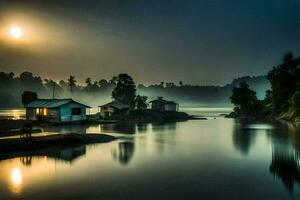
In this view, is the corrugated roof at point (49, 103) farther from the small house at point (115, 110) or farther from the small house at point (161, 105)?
the small house at point (161, 105)

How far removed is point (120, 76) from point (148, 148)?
8984 cm

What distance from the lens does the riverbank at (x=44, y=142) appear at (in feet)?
125

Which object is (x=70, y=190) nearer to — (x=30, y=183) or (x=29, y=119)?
(x=30, y=183)

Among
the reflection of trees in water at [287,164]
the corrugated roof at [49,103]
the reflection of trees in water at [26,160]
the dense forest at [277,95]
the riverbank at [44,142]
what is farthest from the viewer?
the dense forest at [277,95]

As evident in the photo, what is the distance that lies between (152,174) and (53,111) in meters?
54.1

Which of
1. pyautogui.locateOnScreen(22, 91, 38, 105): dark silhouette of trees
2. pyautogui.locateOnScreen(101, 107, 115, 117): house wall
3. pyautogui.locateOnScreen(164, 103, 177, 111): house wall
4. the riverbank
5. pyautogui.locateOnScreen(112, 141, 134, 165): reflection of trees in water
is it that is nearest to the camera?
pyautogui.locateOnScreen(112, 141, 134, 165): reflection of trees in water

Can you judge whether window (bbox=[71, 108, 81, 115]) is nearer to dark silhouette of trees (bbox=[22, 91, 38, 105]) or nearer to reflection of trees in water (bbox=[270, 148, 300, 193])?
dark silhouette of trees (bbox=[22, 91, 38, 105])

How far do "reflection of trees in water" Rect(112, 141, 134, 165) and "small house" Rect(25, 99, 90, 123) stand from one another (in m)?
33.5

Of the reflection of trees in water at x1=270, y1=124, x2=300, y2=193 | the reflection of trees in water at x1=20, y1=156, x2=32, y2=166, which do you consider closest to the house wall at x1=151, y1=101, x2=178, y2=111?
the reflection of trees in water at x1=270, y1=124, x2=300, y2=193

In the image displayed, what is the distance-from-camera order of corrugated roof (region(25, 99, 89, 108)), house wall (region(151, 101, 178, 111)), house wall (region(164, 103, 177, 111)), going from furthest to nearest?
house wall (region(164, 103, 177, 111)) → house wall (region(151, 101, 178, 111)) → corrugated roof (region(25, 99, 89, 108))

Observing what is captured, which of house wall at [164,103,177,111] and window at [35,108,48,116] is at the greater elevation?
house wall at [164,103,177,111]

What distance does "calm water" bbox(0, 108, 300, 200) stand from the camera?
75.6 ft

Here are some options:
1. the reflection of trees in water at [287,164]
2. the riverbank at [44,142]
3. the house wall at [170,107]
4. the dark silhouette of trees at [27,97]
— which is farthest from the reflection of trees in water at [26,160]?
the house wall at [170,107]

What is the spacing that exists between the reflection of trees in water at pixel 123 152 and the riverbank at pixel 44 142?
4.37 metres
